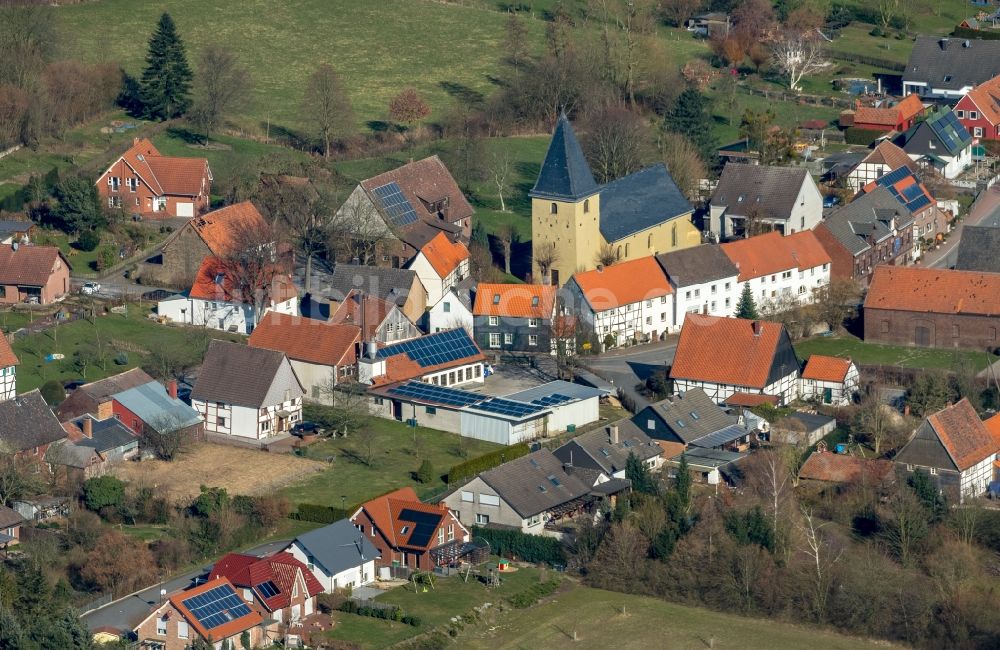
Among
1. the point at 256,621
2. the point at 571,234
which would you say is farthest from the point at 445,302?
the point at 256,621

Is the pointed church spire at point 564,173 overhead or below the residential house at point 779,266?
overhead

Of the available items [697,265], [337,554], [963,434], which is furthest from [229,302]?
[963,434]

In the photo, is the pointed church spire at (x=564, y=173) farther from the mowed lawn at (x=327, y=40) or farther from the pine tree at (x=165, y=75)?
the pine tree at (x=165, y=75)

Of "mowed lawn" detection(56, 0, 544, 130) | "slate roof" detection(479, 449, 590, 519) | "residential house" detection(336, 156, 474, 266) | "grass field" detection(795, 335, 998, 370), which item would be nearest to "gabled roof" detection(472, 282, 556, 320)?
"residential house" detection(336, 156, 474, 266)

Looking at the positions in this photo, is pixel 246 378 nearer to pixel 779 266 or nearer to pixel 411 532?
pixel 411 532

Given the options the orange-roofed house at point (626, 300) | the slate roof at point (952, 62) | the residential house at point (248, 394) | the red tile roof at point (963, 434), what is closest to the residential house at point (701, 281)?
the orange-roofed house at point (626, 300)

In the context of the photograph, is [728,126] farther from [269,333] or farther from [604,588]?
[604,588]
